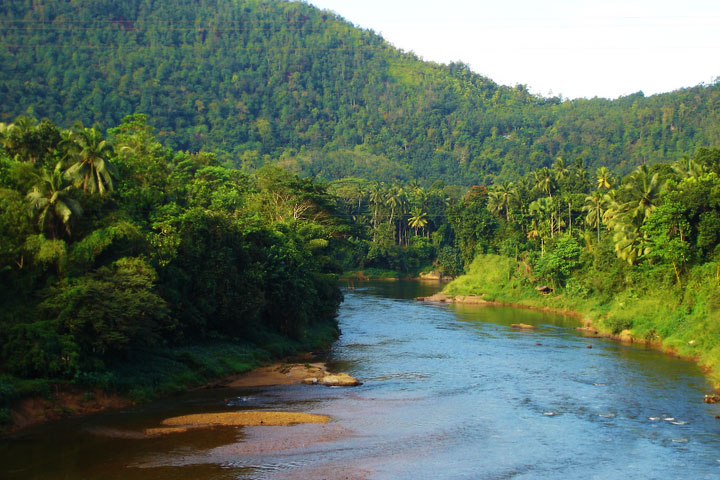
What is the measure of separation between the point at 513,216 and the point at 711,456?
285ft

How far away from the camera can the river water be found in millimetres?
27312

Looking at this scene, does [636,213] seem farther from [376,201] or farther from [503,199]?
[376,201]

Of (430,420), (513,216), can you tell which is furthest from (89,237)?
(513,216)

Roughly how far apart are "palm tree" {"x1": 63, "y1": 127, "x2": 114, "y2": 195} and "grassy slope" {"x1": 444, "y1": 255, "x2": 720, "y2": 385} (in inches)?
1434

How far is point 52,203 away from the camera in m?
35.5

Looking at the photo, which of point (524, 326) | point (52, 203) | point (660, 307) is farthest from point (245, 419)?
point (524, 326)

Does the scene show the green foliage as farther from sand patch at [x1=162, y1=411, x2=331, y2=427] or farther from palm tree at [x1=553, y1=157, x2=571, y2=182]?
sand patch at [x1=162, y1=411, x2=331, y2=427]

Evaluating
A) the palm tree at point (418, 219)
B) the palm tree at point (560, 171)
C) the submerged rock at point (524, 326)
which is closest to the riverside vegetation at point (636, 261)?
the submerged rock at point (524, 326)

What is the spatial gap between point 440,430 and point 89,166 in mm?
23283

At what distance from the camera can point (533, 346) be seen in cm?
5728

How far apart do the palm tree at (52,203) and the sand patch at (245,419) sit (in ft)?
38.2

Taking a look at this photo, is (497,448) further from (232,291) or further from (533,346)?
(533,346)

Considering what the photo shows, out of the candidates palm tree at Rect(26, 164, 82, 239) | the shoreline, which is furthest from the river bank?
the shoreline

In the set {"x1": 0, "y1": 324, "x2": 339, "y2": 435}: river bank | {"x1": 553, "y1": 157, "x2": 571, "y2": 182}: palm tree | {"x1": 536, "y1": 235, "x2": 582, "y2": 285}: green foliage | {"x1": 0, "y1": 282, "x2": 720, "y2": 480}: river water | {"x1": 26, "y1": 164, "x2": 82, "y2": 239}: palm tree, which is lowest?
{"x1": 0, "y1": 282, "x2": 720, "y2": 480}: river water
